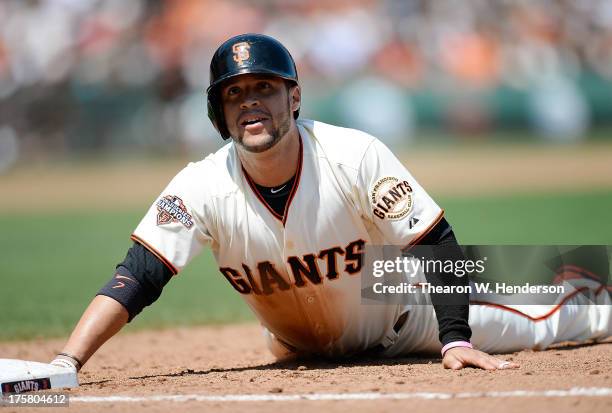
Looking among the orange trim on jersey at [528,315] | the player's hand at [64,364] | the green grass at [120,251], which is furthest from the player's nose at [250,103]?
the green grass at [120,251]

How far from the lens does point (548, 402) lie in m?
3.59

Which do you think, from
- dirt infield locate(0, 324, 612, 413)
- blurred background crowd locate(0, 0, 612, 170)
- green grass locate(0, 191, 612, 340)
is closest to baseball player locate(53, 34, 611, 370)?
dirt infield locate(0, 324, 612, 413)

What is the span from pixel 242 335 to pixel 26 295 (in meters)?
2.83

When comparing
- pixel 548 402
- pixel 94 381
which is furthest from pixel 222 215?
pixel 548 402

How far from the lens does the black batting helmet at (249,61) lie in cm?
444

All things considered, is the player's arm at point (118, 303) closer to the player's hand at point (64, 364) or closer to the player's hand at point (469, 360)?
the player's hand at point (64, 364)

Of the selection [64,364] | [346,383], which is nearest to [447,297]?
[346,383]

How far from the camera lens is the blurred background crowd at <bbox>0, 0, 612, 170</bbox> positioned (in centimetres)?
2153

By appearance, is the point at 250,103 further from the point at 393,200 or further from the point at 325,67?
the point at 325,67

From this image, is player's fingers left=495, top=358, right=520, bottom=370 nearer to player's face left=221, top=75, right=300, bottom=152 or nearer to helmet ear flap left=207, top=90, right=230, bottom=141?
player's face left=221, top=75, right=300, bottom=152

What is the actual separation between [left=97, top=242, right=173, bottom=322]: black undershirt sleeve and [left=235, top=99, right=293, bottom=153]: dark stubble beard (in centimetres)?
68

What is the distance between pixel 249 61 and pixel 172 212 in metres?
0.81

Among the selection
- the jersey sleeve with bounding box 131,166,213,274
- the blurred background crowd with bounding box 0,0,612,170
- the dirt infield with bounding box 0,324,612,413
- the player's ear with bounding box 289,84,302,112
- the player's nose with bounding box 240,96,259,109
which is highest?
the blurred background crowd with bounding box 0,0,612,170

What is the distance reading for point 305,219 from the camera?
4.59 m
